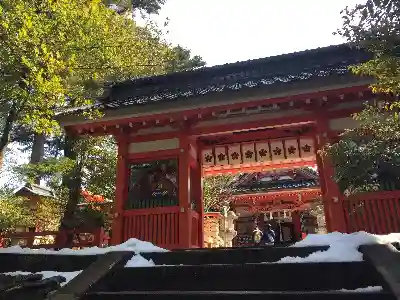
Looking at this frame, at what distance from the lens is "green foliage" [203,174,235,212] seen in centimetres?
1895

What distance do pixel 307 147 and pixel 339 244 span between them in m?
5.86

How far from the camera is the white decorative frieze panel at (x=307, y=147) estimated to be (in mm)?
10552

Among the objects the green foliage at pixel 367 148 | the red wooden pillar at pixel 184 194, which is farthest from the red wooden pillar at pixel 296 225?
the green foliage at pixel 367 148

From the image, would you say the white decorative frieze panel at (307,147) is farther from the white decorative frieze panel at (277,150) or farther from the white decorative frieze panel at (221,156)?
the white decorative frieze panel at (221,156)

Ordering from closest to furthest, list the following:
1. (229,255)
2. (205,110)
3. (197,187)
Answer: (229,255)
(205,110)
(197,187)

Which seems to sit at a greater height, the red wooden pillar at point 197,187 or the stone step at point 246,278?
the red wooden pillar at point 197,187

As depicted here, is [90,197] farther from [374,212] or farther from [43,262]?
[374,212]

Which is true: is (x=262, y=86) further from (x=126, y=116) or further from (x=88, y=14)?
(x=88, y=14)

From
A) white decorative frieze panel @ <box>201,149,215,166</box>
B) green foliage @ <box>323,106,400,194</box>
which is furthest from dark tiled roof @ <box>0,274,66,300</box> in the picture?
white decorative frieze panel @ <box>201,149,215,166</box>

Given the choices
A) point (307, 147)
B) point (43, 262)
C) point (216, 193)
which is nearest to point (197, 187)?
point (307, 147)

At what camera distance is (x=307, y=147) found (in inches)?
422

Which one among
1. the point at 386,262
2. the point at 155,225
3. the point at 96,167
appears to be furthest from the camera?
the point at 96,167

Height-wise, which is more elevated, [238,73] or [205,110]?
Answer: [238,73]

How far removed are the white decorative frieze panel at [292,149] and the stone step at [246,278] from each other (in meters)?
6.51
